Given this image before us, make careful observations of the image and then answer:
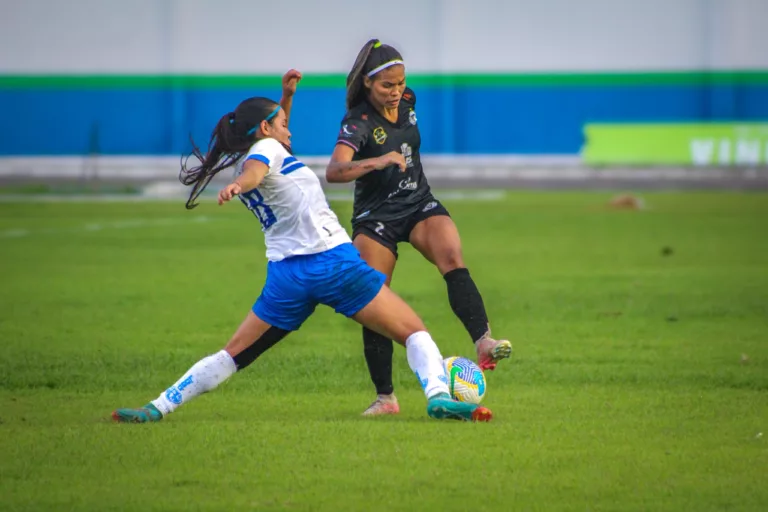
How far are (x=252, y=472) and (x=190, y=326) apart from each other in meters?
5.76

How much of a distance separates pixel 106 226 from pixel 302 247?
16978 mm

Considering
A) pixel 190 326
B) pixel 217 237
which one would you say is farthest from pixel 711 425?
pixel 217 237

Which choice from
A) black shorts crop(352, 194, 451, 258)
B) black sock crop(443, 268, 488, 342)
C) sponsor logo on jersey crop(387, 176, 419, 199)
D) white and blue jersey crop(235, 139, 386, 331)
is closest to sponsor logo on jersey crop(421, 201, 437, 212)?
black shorts crop(352, 194, 451, 258)

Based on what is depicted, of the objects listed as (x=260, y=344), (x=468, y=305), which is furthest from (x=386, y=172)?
(x=260, y=344)

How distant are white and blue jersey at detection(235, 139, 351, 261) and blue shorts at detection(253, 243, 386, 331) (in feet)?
0.19

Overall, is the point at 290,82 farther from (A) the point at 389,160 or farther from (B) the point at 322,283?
(B) the point at 322,283

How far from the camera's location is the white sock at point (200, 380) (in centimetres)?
736

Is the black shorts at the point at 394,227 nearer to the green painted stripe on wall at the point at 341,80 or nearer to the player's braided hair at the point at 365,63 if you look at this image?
the player's braided hair at the point at 365,63

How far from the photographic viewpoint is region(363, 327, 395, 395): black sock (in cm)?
797

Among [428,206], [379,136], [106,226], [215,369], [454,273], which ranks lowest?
[106,226]

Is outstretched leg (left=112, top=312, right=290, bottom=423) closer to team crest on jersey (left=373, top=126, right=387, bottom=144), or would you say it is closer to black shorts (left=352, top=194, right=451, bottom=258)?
black shorts (left=352, top=194, right=451, bottom=258)

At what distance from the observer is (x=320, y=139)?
4600cm

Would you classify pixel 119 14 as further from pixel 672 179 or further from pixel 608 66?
pixel 672 179

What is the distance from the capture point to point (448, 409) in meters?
7.25
